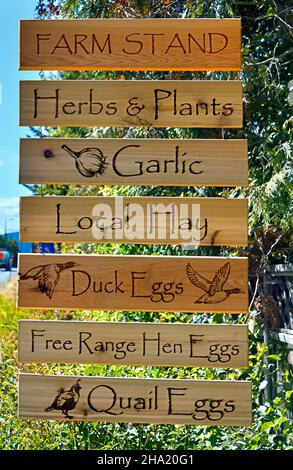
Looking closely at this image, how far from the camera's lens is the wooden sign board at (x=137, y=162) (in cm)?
293

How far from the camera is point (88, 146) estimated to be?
9.76ft

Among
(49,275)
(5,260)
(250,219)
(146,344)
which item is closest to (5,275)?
(5,260)

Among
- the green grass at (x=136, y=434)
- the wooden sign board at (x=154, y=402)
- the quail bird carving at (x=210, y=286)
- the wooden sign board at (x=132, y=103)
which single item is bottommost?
the green grass at (x=136, y=434)

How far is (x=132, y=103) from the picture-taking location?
2973 millimetres

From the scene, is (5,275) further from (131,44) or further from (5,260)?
(131,44)

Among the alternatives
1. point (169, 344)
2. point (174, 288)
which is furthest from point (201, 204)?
point (169, 344)

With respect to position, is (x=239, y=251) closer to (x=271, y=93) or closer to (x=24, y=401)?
(x=271, y=93)

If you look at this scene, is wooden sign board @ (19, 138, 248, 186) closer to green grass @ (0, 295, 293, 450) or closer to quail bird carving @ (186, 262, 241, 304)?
quail bird carving @ (186, 262, 241, 304)

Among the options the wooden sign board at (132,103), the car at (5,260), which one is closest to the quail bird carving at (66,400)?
the wooden sign board at (132,103)

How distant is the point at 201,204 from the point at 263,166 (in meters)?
1.73

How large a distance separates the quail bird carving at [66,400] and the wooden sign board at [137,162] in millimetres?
903

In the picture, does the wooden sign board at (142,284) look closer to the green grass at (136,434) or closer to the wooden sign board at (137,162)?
the wooden sign board at (137,162)

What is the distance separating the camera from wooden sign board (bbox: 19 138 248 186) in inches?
115

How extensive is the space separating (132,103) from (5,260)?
7656 mm
